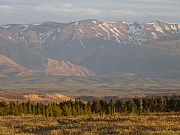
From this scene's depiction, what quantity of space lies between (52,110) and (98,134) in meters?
55.6

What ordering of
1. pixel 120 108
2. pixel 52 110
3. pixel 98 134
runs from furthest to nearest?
pixel 120 108, pixel 52 110, pixel 98 134

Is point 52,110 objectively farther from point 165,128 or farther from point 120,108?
point 165,128

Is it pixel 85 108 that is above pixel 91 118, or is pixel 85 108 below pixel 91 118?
below

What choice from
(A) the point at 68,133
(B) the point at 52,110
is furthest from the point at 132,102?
(A) the point at 68,133

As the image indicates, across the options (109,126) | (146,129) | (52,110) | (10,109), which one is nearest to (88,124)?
(109,126)

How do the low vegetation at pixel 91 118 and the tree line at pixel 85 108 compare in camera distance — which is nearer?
the low vegetation at pixel 91 118

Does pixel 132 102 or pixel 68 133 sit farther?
pixel 132 102

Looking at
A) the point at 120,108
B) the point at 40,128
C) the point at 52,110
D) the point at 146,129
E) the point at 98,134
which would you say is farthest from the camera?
the point at 120,108

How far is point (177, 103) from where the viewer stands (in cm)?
10600

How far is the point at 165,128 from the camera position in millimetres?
39312

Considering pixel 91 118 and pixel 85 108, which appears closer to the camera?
pixel 91 118

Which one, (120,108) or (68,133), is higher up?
(68,133)

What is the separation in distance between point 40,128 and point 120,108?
63.7 meters

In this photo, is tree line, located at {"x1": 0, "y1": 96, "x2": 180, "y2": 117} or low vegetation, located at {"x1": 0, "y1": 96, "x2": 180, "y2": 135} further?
tree line, located at {"x1": 0, "y1": 96, "x2": 180, "y2": 117}
